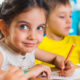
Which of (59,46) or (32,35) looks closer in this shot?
(32,35)

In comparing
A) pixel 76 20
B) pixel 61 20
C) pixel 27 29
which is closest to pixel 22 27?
pixel 27 29

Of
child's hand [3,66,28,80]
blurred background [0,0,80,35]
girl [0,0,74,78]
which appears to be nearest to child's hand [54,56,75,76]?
girl [0,0,74,78]

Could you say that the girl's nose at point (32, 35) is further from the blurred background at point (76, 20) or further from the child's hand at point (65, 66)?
the blurred background at point (76, 20)

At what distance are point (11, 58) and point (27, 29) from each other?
0.09 metres

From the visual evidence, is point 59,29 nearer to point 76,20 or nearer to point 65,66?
point 76,20

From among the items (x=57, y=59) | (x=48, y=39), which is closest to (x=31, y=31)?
(x=57, y=59)

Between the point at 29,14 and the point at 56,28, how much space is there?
1.03 ft

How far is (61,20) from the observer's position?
61cm

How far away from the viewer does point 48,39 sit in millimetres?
625

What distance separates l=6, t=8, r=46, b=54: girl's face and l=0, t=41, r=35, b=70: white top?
3 cm

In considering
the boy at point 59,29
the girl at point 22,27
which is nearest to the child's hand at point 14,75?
the girl at point 22,27

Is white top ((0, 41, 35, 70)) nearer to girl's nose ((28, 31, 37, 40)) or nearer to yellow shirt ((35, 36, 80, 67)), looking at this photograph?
girl's nose ((28, 31, 37, 40))

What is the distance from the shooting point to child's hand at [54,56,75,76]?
37 cm

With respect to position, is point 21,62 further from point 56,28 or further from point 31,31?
point 56,28
